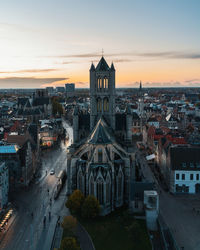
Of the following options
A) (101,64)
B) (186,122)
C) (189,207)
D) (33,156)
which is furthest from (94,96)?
(186,122)

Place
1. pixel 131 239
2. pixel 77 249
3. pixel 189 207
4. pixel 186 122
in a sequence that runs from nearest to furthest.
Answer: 1. pixel 77 249
2. pixel 131 239
3. pixel 189 207
4. pixel 186 122

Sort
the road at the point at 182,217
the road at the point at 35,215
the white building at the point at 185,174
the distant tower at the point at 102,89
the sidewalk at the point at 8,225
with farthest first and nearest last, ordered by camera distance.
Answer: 1. the distant tower at the point at 102,89
2. the white building at the point at 185,174
3. the sidewalk at the point at 8,225
4. the road at the point at 182,217
5. the road at the point at 35,215

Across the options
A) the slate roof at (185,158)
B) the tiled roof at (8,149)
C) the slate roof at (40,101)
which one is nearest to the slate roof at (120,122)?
the slate roof at (185,158)

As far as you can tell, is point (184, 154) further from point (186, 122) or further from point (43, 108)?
point (43, 108)

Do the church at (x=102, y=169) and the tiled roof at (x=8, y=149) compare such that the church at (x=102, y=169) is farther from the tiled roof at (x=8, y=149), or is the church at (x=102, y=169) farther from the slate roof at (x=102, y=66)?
the slate roof at (x=102, y=66)

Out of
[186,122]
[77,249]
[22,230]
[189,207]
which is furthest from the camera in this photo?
[186,122]

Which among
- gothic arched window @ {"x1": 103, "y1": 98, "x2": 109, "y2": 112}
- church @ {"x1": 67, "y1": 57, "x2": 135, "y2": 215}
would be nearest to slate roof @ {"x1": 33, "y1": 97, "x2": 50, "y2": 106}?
gothic arched window @ {"x1": 103, "y1": 98, "x2": 109, "y2": 112}
